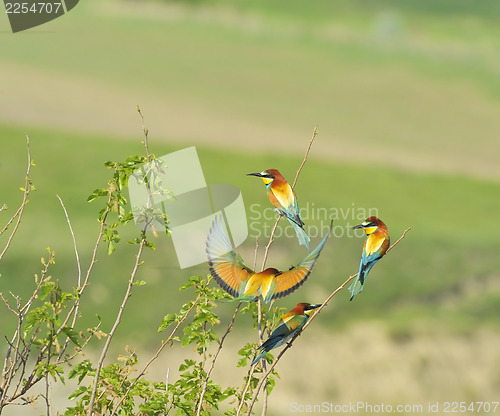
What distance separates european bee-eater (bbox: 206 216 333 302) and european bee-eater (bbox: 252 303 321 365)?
0.13 metres

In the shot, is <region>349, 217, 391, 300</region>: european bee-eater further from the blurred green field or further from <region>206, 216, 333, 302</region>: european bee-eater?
the blurred green field

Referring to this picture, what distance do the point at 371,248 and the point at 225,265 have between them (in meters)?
0.73

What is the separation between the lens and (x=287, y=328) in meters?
3.22

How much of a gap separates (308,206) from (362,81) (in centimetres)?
1030

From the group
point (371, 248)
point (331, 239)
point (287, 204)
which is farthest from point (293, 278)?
point (331, 239)

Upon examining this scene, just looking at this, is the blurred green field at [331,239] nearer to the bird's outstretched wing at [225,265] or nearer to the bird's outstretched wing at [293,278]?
the bird's outstretched wing at [225,265]

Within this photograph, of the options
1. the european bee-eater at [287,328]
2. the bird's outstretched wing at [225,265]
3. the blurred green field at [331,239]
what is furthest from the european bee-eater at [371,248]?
the blurred green field at [331,239]

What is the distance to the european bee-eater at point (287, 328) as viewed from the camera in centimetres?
315

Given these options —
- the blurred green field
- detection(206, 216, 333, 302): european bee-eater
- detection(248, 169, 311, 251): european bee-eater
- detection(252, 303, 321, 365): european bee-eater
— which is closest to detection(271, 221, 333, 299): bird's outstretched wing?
detection(206, 216, 333, 302): european bee-eater

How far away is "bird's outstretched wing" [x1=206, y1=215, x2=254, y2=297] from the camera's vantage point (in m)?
3.24

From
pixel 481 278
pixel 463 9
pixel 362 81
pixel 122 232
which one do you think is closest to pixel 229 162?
pixel 122 232

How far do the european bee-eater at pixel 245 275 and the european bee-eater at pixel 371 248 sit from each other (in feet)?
1.13

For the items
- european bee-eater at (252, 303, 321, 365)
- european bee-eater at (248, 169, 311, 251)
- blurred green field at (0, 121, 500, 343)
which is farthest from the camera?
blurred green field at (0, 121, 500, 343)

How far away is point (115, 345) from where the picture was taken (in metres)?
9.28
